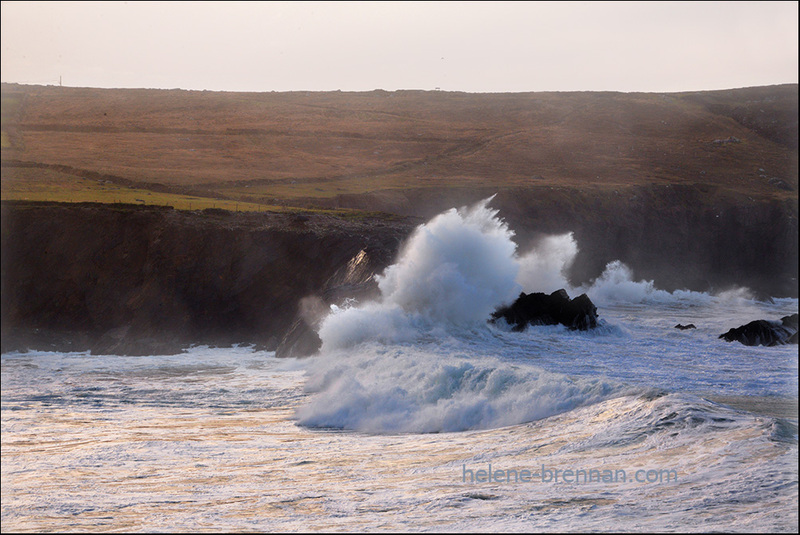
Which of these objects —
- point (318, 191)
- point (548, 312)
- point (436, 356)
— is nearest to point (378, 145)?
point (318, 191)

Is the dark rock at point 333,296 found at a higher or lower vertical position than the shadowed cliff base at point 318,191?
lower

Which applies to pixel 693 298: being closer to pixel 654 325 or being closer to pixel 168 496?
pixel 654 325

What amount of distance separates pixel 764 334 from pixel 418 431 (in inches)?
505

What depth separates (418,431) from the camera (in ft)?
41.3

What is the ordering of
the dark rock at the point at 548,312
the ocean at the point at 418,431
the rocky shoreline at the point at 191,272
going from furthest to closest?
the rocky shoreline at the point at 191,272 < the dark rock at the point at 548,312 < the ocean at the point at 418,431

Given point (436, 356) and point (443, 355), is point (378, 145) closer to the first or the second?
point (443, 355)

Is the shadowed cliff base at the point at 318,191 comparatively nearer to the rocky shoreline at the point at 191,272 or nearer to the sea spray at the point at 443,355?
the rocky shoreline at the point at 191,272

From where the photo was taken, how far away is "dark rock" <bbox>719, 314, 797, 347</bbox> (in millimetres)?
20516

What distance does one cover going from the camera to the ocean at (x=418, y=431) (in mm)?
7242

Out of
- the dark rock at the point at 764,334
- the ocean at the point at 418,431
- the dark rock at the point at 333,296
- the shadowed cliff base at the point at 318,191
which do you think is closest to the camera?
the ocean at the point at 418,431

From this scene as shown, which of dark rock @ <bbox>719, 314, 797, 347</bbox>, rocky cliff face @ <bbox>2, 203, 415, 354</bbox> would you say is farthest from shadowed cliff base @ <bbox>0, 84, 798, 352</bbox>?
dark rock @ <bbox>719, 314, 797, 347</bbox>

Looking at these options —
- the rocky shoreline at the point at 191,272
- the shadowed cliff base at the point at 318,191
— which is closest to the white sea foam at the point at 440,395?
the shadowed cliff base at the point at 318,191

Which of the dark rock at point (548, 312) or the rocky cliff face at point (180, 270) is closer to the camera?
the dark rock at point (548, 312)

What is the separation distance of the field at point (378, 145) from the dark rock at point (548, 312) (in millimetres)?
14880
